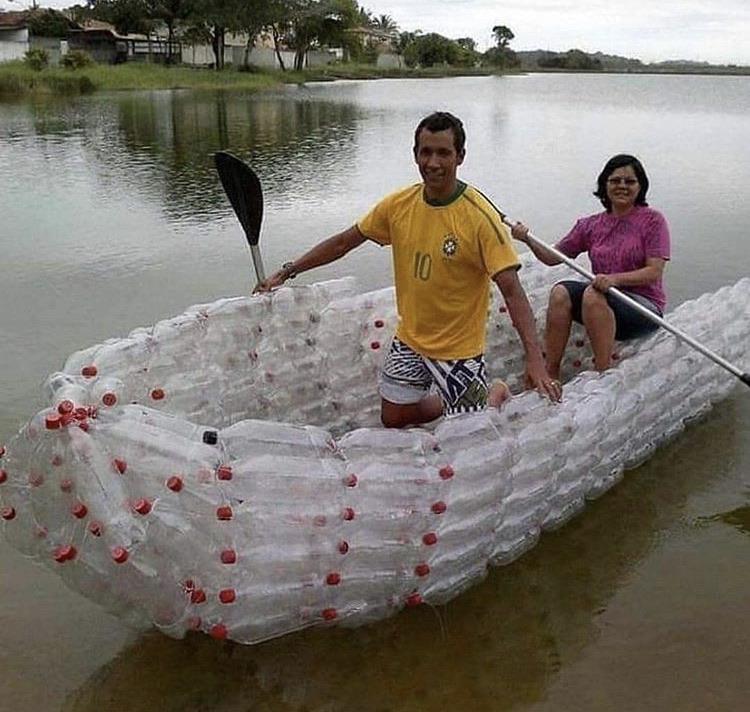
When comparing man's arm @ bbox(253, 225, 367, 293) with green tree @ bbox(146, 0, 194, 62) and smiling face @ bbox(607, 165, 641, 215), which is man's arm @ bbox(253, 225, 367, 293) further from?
green tree @ bbox(146, 0, 194, 62)

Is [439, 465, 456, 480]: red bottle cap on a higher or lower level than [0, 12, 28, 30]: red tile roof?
lower

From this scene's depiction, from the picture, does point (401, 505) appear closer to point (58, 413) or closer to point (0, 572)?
point (58, 413)

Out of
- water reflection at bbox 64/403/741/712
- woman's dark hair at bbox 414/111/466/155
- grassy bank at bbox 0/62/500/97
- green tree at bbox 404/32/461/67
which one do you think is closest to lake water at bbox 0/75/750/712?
water reflection at bbox 64/403/741/712

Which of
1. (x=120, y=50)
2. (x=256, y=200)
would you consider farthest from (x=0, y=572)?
(x=120, y=50)

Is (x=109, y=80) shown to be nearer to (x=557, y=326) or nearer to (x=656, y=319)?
(x=557, y=326)

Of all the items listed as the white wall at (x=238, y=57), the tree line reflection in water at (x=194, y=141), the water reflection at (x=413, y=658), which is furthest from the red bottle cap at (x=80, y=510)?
the white wall at (x=238, y=57)

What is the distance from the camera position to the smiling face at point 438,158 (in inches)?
141

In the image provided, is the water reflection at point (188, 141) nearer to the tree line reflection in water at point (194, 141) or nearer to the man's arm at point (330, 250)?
the tree line reflection in water at point (194, 141)

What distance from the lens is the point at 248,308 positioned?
4.64 meters

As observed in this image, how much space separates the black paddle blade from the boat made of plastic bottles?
45 cm

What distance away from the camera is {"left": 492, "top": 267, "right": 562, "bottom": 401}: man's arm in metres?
3.67

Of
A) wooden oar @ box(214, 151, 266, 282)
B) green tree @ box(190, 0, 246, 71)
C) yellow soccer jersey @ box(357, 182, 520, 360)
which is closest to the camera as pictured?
yellow soccer jersey @ box(357, 182, 520, 360)

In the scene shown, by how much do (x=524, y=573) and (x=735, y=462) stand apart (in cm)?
176

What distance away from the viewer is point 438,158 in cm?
362
